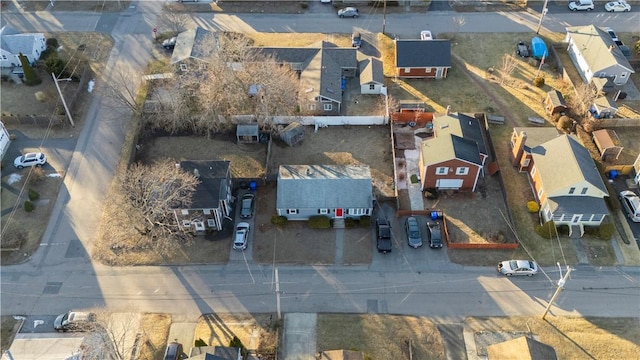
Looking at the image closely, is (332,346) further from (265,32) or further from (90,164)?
(265,32)

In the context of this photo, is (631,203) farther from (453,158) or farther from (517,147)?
(453,158)

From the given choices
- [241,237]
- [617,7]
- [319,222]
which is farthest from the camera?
[617,7]

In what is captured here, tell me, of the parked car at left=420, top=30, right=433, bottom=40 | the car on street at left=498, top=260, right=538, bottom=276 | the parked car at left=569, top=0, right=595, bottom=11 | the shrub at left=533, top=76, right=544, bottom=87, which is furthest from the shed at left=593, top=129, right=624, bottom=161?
the parked car at left=569, top=0, right=595, bottom=11

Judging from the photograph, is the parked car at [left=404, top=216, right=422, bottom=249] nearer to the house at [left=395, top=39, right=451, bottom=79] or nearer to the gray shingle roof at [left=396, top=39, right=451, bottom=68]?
the house at [left=395, top=39, right=451, bottom=79]

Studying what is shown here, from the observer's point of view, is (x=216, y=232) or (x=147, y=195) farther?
(x=216, y=232)

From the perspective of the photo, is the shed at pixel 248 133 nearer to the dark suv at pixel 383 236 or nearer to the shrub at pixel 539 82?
the dark suv at pixel 383 236

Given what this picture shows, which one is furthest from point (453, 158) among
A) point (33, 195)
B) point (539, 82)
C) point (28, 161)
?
point (28, 161)

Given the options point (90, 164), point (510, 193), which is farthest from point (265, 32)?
point (510, 193)
